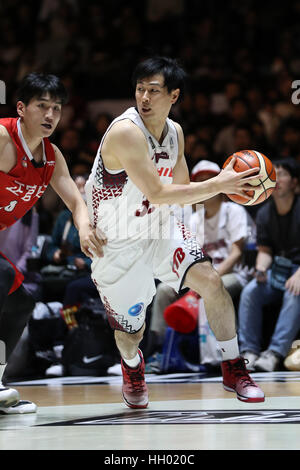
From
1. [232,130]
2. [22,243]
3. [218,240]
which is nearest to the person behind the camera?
[218,240]

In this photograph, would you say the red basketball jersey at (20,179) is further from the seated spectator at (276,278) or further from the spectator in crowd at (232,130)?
the spectator in crowd at (232,130)

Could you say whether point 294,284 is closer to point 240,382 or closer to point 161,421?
point 240,382

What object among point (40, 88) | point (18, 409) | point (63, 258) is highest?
point (40, 88)

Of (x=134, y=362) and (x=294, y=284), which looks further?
(x=294, y=284)

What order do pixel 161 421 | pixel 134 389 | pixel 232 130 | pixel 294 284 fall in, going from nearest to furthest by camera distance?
pixel 161 421, pixel 134 389, pixel 294 284, pixel 232 130

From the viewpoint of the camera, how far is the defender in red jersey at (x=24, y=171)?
4031 mm

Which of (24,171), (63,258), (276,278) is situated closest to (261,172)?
(24,171)

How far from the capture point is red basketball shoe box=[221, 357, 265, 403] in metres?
4.08

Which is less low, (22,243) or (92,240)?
(92,240)

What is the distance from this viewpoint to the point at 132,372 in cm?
432

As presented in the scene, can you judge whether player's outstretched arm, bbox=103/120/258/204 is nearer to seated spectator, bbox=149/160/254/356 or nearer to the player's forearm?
the player's forearm

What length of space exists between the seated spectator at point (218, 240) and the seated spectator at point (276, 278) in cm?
17

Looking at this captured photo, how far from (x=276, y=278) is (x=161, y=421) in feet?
9.82

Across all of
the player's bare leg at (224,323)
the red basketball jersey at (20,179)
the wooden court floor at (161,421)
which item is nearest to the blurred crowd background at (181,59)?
the wooden court floor at (161,421)
